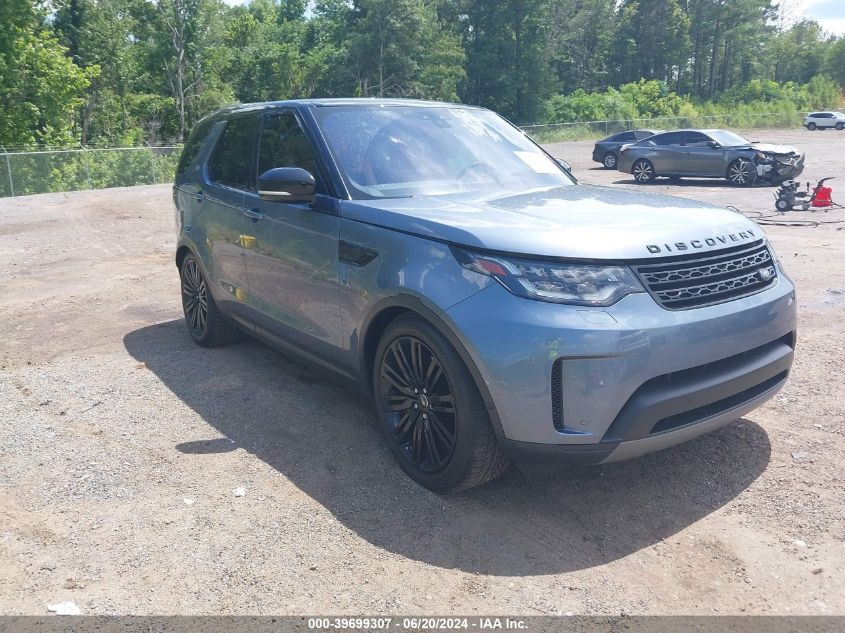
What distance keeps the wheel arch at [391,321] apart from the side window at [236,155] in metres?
1.78

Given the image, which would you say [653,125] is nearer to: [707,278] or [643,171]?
[643,171]

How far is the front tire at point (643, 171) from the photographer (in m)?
23.0

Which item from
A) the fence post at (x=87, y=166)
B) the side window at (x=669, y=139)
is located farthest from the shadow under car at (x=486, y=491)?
the fence post at (x=87, y=166)

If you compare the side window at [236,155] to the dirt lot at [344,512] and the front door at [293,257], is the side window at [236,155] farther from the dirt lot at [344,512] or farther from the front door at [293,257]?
the dirt lot at [344,512]

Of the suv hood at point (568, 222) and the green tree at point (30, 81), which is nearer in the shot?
the suv hood at point (568, 222)

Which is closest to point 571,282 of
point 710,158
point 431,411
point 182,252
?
point 431,411

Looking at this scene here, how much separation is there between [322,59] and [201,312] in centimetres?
5646

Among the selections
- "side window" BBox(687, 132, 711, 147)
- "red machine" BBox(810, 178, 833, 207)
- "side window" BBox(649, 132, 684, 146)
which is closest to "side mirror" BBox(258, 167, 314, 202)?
"red machine" BBox(810, 178, 833, 207)

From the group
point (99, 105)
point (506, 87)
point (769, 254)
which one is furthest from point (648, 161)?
point (506, 87)

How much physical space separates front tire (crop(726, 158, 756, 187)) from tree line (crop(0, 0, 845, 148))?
3194 centimetres

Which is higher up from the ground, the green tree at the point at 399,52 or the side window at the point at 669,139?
the green tree at the point at 399,52

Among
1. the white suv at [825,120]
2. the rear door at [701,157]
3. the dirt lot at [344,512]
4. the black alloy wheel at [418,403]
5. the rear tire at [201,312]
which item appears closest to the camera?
the dirt lot at [344,512]

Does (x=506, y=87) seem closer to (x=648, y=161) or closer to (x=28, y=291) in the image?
(x=648, y=161)

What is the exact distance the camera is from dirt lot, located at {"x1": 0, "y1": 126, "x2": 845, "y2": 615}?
123 inches
